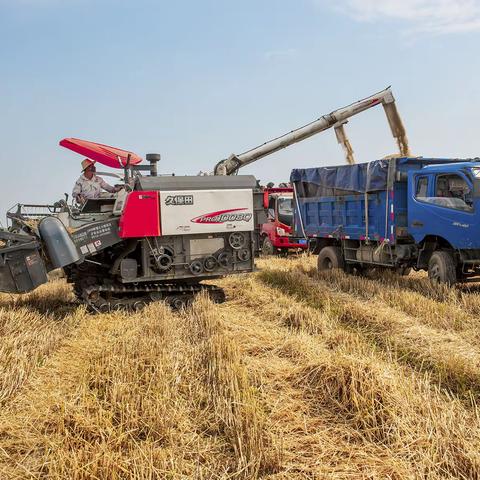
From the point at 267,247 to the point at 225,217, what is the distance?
8638 mm

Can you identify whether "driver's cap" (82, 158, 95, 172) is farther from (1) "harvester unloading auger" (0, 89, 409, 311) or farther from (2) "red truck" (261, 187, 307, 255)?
(2) "red truck" (261, 187, 307, 255)

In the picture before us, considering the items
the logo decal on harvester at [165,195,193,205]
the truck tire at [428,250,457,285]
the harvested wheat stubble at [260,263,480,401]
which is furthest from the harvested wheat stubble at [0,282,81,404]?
the truck tire at [428,250,457,285]

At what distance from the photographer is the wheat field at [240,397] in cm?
311

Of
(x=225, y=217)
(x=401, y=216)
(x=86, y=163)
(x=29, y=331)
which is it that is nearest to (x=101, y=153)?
(x=86, y=163)

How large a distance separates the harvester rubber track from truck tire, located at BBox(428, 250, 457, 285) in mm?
3452

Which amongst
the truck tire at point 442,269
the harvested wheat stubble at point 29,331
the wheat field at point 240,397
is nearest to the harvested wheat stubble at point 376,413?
the wheat field at point 240,397

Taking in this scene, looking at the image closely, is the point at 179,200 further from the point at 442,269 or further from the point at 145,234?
the point at 442,269

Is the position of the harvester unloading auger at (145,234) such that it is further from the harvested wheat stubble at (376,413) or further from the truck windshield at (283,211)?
the truck windshield at (283,211)

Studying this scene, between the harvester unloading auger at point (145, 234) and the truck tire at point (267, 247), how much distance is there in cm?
772

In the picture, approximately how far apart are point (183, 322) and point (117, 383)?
276 cm

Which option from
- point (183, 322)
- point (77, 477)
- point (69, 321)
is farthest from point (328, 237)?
point (77, 477)

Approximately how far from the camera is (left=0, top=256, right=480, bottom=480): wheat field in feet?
10.2

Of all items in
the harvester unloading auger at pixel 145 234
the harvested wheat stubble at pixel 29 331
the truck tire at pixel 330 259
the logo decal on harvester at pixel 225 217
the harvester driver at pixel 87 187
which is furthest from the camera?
the truck tire at pixel 330 259

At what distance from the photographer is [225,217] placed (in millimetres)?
8133
